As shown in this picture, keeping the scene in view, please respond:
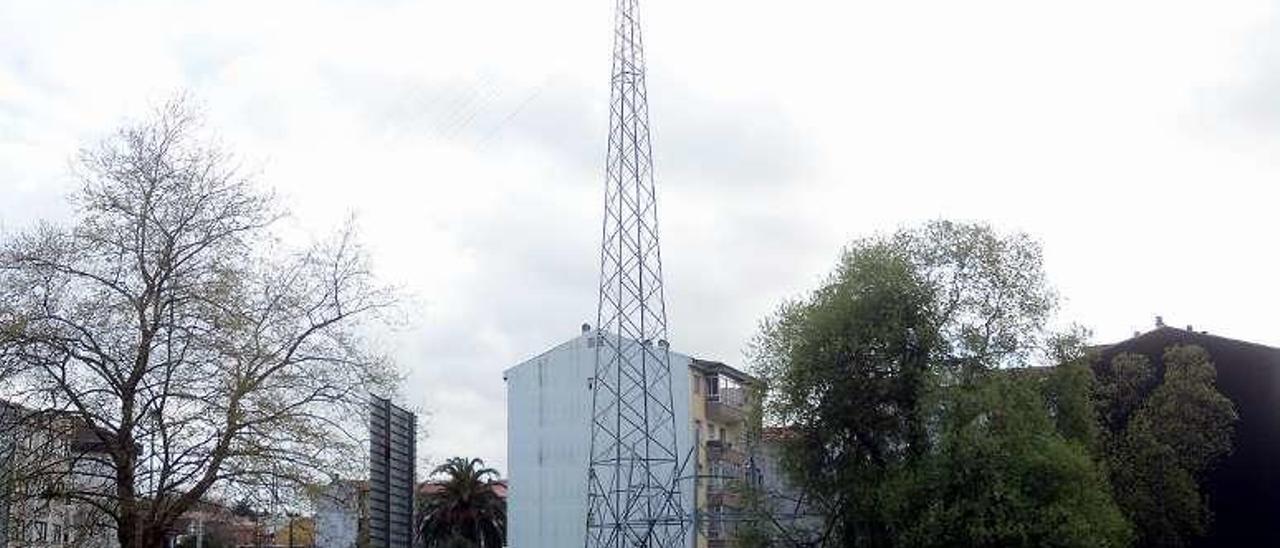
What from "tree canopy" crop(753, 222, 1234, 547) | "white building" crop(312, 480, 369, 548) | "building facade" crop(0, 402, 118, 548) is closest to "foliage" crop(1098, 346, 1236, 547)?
"tree canopy" crop(753, 222, 1234, 547)

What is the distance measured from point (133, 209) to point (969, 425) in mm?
26439

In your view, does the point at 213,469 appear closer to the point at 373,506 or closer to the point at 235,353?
the point at 235,353

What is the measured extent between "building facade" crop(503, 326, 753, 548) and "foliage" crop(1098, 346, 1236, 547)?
24.4 metres

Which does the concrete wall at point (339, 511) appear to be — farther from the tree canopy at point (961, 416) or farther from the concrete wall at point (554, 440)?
the concrete wall at point (554, 440)

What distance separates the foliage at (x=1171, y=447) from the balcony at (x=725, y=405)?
29.1 m

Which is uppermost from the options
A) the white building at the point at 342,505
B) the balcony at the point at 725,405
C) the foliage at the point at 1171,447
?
the balcony at the point at 725,405

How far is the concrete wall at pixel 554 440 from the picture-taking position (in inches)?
2864

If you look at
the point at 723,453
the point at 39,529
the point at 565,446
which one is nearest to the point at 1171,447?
the point at 723,453

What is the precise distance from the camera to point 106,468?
2389cm

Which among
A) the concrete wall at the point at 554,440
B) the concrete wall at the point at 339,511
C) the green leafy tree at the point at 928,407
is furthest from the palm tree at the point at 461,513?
the concrete wall at the point at 339,511

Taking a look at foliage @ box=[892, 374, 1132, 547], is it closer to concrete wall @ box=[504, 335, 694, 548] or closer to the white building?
the white building

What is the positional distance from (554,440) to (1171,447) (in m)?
32.8

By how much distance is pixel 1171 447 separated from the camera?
50344 mm

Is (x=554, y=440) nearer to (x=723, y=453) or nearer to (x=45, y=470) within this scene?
(x=723, y=453)
